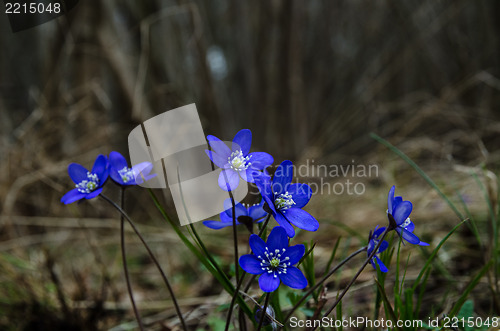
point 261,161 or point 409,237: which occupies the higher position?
point 261,161

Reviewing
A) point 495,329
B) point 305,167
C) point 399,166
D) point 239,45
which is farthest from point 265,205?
point 239,45

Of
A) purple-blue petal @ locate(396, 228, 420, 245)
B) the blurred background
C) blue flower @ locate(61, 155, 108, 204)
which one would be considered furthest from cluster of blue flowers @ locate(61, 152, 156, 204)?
purple-blue petal @ locate(396, 228, 420, 245)

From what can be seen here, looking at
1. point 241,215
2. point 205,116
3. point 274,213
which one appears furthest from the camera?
point 205,116

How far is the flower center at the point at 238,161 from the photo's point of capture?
693 mm

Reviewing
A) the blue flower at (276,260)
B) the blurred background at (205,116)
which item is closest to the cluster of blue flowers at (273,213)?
the blue flower at (276,260)

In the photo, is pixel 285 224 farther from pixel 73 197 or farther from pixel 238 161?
pixel 73 197

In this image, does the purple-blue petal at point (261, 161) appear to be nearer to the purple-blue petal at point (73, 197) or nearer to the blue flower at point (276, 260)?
the blue flower at point (276, 260)

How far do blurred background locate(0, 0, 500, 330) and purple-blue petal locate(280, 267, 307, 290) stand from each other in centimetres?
40

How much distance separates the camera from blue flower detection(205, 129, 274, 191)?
0.66 metres

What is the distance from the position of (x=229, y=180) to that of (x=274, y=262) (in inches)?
6.6

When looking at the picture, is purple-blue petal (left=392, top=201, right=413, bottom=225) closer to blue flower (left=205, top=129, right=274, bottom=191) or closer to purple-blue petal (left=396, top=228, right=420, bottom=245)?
purple-blue petal (left=396, top=228, right=420, bottom=245)

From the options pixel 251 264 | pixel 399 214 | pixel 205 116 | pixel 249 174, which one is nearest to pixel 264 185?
pixel 249 174

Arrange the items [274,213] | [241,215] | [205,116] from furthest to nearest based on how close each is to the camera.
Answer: [205,116]
[241,215]
[274,213]

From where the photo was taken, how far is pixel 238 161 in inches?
27.6
